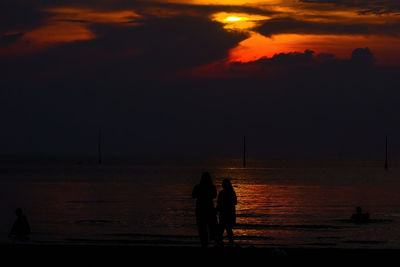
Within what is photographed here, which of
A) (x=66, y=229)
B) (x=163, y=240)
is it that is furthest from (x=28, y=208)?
(x=163, y=240)

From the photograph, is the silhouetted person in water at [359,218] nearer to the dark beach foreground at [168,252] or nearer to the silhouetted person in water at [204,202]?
the dark beach foreground at [168,252]

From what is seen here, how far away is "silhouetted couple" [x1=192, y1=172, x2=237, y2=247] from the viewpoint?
1759 centimetres

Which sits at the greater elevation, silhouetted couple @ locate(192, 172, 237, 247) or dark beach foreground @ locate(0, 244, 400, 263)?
silhouetted couple @ locate(192, 172, 237, 247)

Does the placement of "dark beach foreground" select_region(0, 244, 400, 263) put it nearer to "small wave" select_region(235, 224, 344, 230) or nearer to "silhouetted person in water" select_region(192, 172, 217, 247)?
"silhouetted person in water" select_region(192, 172, 217, 247)

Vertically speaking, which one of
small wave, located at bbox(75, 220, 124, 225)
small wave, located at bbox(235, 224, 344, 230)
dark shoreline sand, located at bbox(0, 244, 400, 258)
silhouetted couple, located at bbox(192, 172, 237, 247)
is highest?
silhouetted couple, located at bbox(192, 172, 237, 247)

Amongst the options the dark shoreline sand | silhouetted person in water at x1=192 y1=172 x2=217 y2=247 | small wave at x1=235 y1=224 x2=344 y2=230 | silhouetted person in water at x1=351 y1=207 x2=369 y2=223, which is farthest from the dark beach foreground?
silhouetted person in water at x1=351 y1=207 x2=369 y2=223

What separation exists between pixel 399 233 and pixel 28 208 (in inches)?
1389

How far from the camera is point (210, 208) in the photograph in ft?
58.6

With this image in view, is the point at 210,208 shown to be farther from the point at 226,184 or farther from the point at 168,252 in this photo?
the point at 168,252

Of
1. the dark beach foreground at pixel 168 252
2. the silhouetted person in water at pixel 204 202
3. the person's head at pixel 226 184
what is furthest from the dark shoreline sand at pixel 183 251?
the person's head at pixel 226 184

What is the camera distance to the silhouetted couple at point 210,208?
1759cm

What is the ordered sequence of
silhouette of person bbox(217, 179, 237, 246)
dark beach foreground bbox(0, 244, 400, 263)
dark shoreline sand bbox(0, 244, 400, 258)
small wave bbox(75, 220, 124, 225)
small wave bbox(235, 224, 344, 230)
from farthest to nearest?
small wave bbox(75, 220, 124, 225)
small wave bbox(235, 224, 344, 230)
silhouette of person bbox(217, 179, 237, 246)
dark shoreline sand bbox(0, 244, 400, 258)
dark beach foreground bbox(0, 244, 400, 263)

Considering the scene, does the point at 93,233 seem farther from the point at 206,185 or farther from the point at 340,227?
the point at 206,185

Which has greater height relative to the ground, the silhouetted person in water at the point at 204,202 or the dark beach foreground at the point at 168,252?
the silhouetted person in water at the point at 204,202
